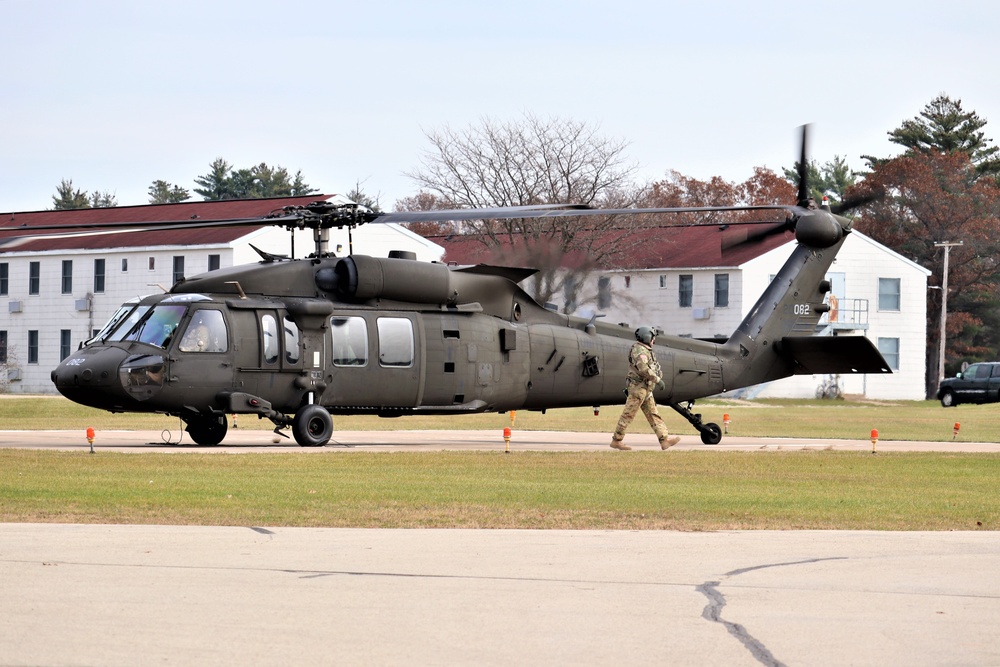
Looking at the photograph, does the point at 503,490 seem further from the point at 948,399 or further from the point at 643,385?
the point at 948,399

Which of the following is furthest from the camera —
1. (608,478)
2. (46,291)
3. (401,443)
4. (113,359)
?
(46,291)

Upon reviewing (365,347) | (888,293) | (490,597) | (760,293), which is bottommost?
(490,597)

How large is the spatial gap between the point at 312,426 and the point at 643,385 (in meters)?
5.60

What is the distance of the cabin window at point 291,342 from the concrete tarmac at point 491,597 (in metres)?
11.1

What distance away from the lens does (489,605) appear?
9016 mm

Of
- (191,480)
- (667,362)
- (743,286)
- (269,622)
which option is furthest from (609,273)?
(269,622)

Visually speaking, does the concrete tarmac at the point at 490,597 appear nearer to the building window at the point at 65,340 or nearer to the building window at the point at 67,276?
the building window at the point at 67,276

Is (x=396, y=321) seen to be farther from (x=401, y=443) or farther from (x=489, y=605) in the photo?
(x=489, y=605)

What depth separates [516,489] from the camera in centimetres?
1684

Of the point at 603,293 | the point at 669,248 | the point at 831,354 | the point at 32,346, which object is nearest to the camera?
the point at 831,354

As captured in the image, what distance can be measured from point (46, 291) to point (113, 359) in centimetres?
4765

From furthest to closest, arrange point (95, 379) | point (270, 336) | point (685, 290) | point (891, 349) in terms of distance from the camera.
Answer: point (891, 349) → point (685, 290) → point (270, 336) → point (95, 379)

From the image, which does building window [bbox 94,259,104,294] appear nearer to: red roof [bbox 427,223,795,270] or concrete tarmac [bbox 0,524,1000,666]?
red roof [bbox 427,223,795,270]

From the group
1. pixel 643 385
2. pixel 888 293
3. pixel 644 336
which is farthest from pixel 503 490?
pixel 888 293
